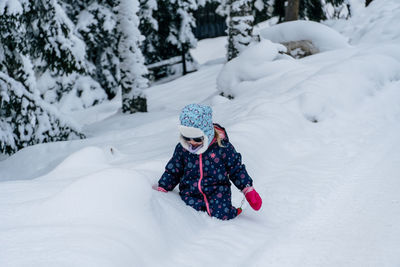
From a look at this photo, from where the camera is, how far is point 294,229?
3.01 metres

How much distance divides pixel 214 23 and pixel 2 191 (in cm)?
2904

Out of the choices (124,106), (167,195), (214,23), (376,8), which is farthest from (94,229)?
(214,23)

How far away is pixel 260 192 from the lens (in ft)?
12.2

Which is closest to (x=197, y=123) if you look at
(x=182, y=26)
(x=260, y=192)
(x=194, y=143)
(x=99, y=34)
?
(x=194, y=143)

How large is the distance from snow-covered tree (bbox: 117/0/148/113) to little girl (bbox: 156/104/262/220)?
19.9 ft

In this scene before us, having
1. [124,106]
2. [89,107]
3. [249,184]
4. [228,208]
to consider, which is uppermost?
[249,184]

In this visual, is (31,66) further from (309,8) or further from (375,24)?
(309,8)

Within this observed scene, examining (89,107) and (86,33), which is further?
(89,107)

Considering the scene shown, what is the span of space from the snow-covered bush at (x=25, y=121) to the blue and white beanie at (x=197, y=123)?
173 inches

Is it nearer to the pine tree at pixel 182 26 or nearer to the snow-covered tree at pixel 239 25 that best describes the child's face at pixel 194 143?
the snow-covered tree at pixel 239 25

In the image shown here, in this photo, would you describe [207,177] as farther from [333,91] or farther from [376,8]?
[376,8]

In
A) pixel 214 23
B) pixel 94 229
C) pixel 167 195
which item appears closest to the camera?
pixel 94 229

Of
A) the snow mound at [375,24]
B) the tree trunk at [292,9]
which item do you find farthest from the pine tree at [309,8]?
the tree trunk at [292,9]

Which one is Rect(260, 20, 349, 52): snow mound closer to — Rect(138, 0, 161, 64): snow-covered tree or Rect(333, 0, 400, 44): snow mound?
Rect(333, 0, 400, 44): snow mound
